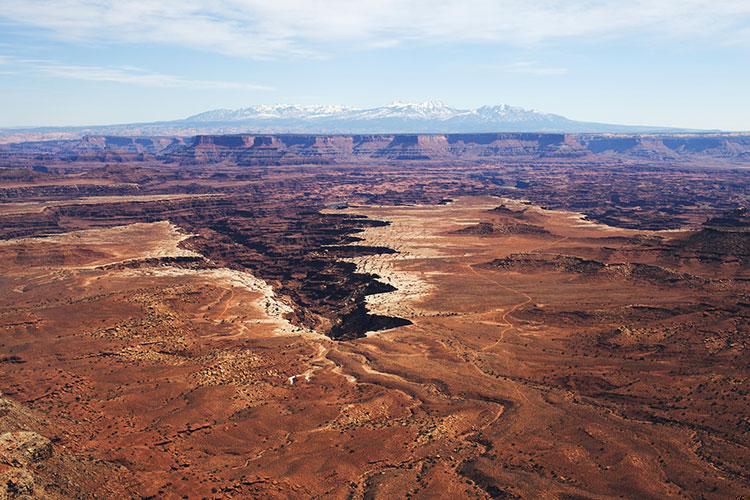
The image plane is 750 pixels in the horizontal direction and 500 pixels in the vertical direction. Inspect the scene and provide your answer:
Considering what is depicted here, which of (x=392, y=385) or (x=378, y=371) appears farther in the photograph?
(x=378, y=371)

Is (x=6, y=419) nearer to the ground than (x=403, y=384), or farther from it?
farther from it

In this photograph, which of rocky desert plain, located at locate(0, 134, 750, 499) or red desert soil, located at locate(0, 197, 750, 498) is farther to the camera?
rocky desert plain, located at locate(0, 134, 750, 499)

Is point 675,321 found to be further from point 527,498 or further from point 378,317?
point 527,498

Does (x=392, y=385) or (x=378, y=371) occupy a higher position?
(x=392, y=385)

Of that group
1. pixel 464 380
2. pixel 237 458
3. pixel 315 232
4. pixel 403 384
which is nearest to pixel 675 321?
pixel 464 380

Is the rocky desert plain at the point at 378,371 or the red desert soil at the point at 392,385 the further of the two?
the rocky desert plain at the point at 378,371

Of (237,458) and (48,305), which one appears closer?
(237,458)

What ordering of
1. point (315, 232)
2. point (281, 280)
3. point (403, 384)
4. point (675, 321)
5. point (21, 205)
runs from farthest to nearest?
point (21, 205) < point (315, 232) < point (281, 280) < point (675, 321) < point (403, 384)

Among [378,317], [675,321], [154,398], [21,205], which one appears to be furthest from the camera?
[21,205]
